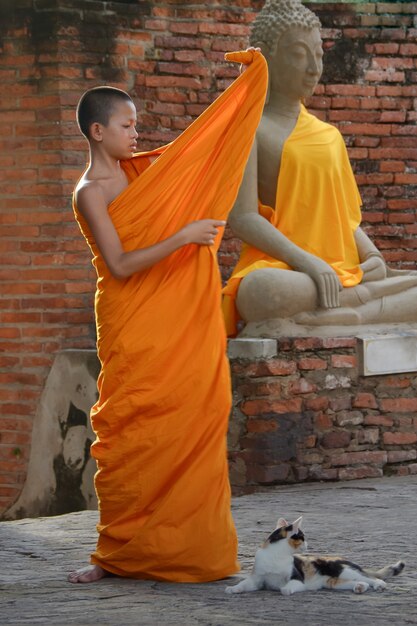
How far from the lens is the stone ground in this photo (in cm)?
414

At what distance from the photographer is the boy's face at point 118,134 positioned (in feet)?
16.0

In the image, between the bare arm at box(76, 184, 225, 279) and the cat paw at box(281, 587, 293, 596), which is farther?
the bare arm at box(76, 184, 225, 279)

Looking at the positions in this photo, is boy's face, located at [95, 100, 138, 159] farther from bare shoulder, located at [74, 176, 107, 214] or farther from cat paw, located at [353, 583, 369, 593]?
cat paw, located at [353, 583, 369, 593]

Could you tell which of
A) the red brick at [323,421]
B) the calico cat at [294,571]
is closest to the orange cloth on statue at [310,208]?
the red brick at [323,421]

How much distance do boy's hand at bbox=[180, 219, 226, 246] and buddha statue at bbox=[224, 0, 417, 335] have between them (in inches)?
97.0

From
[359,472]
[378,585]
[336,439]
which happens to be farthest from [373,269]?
[378,585]

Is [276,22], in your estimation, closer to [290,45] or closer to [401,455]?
[290,45]

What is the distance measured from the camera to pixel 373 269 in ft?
25.0

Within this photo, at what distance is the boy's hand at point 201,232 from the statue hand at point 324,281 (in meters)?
2.48

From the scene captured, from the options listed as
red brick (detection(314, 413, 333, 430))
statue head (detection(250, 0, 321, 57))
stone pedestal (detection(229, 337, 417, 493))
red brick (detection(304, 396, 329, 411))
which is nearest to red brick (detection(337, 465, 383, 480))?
stone pedestal (detection(229, 337, 417, 493))

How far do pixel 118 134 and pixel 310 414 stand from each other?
9.21ft

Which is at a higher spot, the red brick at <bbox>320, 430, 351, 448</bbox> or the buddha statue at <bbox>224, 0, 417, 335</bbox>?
the buddha statue at <bbox>224, 0, 417, 335</bbox>

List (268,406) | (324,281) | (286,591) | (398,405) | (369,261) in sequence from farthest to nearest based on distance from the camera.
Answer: (369,261) → (398,405) → (324,281) → (268,406) → (286,591)

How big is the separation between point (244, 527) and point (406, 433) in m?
1.89
